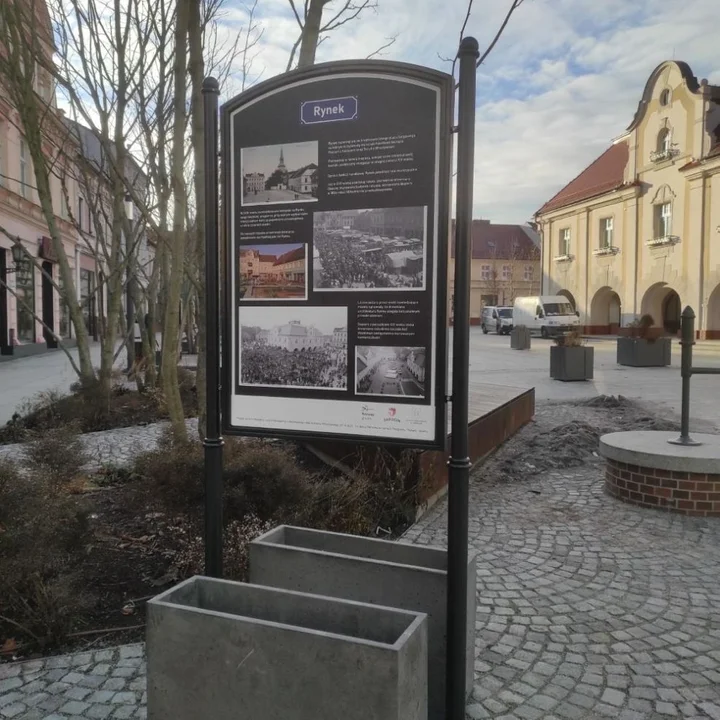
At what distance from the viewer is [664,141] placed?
35.1m

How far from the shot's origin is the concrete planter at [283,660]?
1946mm

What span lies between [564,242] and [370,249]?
4291cm

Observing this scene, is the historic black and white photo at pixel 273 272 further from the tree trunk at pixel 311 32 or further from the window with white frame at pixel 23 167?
the window with white frame at pixel 23 167

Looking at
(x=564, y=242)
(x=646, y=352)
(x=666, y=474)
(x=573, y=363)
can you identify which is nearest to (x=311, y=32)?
(x=666, y=474)

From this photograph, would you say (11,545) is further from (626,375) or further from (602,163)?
(602,163)

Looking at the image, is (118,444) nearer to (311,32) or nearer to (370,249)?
(311,32)

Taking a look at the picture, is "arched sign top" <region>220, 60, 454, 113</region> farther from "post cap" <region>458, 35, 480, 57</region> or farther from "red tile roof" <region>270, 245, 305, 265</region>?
"red tile roof" <region>270, 245, 305, 265</region>

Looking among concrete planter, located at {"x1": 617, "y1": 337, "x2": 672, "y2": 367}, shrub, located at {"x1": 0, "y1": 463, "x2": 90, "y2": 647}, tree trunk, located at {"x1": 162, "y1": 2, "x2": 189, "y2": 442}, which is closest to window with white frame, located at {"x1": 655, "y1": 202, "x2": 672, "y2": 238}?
concrete planter, located at {"x1": 617, "y1": 337, "x2": 672, "y2": 367}

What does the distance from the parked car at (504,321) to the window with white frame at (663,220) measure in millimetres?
10022

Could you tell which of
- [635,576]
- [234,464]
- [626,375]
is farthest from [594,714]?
[626,375]

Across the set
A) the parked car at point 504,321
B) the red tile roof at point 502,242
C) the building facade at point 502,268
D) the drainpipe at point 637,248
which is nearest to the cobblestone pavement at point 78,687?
the drainpipe at point 637,248

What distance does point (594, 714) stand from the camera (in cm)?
265

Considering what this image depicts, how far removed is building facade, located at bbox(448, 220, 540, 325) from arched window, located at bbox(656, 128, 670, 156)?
2740cm

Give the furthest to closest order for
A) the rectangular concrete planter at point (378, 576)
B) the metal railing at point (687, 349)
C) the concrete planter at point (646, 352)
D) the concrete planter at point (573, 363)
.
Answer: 1. the concrete planter at point (646, 352)
2. the concrete planter at point (573, 363)
3. the metal railing at point (687, 349)
4. the rectangular concrete planter at point (378, 576)
